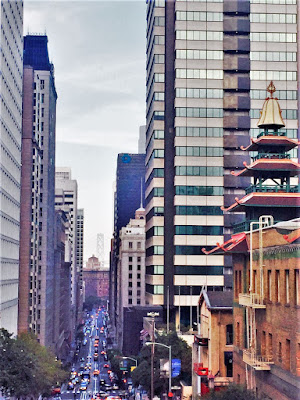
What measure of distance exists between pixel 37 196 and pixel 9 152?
54.5 metres

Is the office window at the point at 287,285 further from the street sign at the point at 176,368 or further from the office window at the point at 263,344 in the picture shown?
the street sign at the point at 176,368

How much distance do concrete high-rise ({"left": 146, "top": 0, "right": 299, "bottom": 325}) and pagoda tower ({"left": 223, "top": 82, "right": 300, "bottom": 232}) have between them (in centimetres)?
5319

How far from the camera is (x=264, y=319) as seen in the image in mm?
44875

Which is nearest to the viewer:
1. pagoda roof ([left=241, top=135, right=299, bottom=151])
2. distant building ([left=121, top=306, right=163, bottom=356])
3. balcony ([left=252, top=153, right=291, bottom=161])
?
pagoda roof ([left=241, top=135, right=299, bottom=151])

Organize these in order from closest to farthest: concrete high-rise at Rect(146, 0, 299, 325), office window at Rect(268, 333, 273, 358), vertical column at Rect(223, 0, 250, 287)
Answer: office window at Rect(268, 333, 273, 358) < concrete high-rise at Rect(146, 0, 299, 325) < vertical column at Rect(223, 0, 250, 287)

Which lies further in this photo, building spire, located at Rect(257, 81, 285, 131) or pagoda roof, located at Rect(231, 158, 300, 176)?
building spire, located at Rect(257, 81, 285, 131)

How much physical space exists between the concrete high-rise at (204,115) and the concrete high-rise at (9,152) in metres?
22.0

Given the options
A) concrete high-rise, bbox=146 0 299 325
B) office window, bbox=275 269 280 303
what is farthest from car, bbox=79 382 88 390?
office window, bbox=275 269 280 303

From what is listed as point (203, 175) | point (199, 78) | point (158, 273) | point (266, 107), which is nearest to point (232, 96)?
point (199, 78)

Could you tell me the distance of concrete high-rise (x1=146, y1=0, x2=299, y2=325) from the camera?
4390 inches

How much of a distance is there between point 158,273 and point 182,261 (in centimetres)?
575

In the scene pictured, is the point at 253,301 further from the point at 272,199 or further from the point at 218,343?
the point at 218,343

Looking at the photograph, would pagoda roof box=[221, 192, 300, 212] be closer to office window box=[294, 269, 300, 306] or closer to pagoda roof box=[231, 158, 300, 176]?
pagoda roof box=[231, 158, 300, 176]

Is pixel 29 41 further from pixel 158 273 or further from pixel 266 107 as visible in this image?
pixel 266 107
